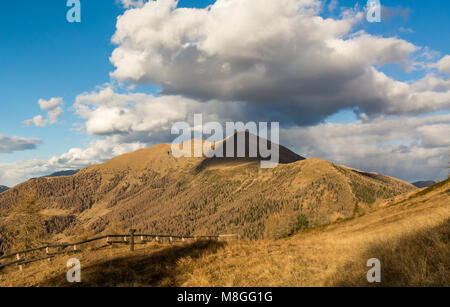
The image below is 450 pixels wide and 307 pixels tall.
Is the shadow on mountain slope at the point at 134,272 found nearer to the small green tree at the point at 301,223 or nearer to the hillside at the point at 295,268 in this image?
the hillside at the point at 295,268

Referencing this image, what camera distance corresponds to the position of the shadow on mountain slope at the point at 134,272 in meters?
11.5

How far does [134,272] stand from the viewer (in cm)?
1308

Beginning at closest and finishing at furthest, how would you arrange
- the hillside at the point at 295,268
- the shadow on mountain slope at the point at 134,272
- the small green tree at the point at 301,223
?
the hillside at the point at 295,268
the shadow on mountain slope at the point at 134,272
the small green tree at the point at 301,223

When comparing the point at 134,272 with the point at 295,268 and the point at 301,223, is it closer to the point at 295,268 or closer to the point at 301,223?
the point at 295,268

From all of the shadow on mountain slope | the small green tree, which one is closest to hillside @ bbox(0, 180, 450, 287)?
the shadow on mountain slope

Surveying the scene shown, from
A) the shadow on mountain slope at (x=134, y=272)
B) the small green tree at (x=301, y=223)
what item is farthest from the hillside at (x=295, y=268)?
the small green tree at (x=301, y=223)

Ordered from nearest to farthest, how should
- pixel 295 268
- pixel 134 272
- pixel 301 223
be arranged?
pixel 295 268 → pixel 134 272 → pixel 301 223

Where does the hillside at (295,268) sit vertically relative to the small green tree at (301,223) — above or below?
above

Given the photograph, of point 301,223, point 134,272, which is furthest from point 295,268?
point 301,223

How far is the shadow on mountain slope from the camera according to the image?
1149 centimetres

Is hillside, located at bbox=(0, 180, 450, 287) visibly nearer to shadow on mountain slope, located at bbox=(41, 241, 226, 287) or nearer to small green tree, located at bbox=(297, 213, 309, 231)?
shadow on mountain slope, located at bbox=(41, 241, 226, 287)
